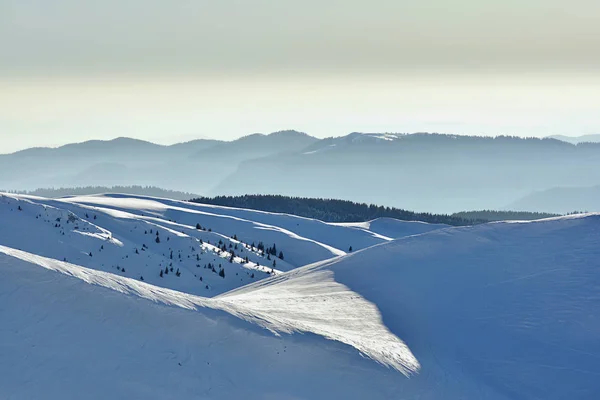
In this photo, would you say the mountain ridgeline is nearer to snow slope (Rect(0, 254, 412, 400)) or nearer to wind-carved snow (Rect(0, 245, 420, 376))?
wind-carved snow (Rect(0, 245, 420, 376))

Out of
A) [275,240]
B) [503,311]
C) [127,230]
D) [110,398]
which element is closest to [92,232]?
[127,230]

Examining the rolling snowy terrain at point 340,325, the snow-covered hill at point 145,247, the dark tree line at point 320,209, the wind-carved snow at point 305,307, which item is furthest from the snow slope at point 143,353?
the dark tree line at point 320,209

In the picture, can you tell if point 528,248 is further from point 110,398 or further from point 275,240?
point 275,240

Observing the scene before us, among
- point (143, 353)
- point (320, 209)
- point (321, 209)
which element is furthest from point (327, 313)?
point (321, 209)

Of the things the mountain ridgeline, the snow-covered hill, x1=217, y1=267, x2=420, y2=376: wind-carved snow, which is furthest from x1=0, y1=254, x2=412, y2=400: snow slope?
the mountain ridgeline

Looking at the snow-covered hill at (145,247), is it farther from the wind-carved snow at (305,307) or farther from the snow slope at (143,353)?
the snow slope at (143,353)
